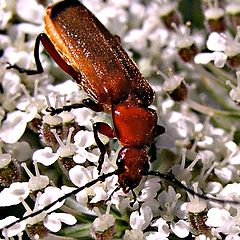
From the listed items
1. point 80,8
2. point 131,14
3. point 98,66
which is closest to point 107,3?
point 131,14

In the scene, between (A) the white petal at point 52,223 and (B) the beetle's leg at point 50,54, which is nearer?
(A) the white petal at point 52,223

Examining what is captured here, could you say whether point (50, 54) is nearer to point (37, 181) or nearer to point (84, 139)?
point (84, 139)

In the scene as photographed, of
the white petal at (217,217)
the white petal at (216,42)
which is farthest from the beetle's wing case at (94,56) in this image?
the white petal at (217,217)

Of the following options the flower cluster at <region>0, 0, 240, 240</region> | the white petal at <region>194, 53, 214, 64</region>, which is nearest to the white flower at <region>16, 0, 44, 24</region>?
the flower cluster at <region>0, 0, 240, 240</region>

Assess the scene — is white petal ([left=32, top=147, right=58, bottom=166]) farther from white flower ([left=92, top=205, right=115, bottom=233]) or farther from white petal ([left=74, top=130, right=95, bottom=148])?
white flower ([left=92, top=205, right=115, bottom=233])

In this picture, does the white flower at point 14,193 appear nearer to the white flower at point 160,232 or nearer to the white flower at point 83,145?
the white flower at point 83,145

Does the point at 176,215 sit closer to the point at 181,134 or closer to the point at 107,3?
the point at 181,134
